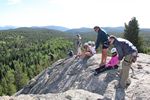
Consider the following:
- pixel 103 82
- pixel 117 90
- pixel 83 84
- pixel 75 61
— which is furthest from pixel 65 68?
pixel 117 90

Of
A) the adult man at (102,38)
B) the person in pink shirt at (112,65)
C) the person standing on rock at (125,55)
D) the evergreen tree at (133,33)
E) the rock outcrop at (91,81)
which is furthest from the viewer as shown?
the evergreen tree at (133,33)

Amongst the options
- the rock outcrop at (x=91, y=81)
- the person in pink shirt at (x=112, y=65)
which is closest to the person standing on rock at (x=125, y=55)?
the rock outcrop at (x=91, y=81)

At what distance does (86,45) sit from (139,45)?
4018cm

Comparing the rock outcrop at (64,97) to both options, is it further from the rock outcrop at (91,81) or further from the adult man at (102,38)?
the adult man at (102,38)

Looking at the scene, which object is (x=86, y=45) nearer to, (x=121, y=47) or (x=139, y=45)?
(x=121, y=47)

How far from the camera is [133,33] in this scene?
66.2m

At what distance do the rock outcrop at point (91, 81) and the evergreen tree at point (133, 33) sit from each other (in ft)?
123

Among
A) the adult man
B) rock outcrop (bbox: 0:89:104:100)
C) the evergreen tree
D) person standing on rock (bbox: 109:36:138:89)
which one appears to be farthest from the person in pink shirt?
the evergreen tree

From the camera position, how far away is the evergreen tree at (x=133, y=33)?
6462cm

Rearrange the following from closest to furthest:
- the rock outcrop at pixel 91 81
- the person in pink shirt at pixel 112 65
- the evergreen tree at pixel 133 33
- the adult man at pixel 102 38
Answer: the rock outcrop at pixel 91 81 < the person in pink shirt at pixel 112 65 < the adult man at pixel 102 38 < the evergreen tree at pixel 133 33

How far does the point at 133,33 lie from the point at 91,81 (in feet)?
155

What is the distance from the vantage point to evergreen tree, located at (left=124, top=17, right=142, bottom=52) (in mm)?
64625

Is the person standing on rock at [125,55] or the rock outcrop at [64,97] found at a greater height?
the person standing on rock at [125,55]

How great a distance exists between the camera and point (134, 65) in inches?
898
